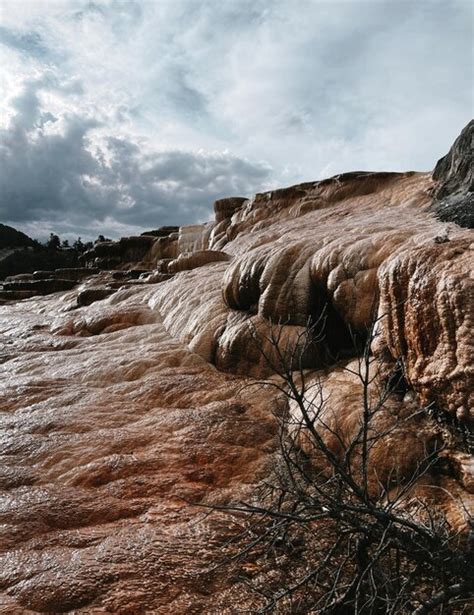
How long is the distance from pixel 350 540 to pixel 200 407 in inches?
89.9

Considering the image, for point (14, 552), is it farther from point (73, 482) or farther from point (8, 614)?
point (73, 482)

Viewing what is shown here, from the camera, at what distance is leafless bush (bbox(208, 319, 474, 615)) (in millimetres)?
1759

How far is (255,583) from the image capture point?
231 cm

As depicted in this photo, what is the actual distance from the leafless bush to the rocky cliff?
142 millimetres

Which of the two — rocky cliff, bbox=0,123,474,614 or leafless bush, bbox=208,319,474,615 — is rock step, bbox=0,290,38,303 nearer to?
rocky cliff, bbox=0,123,474,614

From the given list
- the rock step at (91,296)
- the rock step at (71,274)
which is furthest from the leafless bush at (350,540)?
the rock step at (71,274)

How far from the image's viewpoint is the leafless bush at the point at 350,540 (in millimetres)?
1759

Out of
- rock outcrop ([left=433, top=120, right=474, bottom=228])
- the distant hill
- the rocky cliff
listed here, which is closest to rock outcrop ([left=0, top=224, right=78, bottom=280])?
the distant hill

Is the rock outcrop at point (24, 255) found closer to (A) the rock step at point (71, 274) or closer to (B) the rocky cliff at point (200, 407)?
(A) the rock step at point (71, 274)

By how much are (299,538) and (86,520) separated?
1274 millimetres

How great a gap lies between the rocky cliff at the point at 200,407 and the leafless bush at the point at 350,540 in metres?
0.14

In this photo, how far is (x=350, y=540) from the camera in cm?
216

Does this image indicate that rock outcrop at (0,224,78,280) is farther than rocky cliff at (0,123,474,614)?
Yes

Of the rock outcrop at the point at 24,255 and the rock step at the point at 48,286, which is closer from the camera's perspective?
the rock step at the point at 48,286
